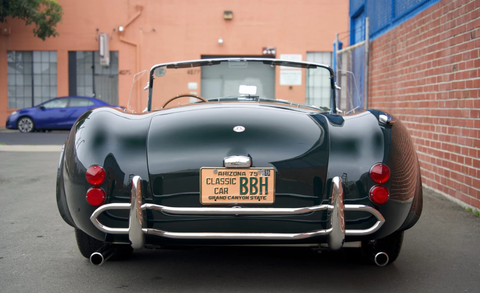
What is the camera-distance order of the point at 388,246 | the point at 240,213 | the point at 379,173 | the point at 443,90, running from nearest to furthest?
the point at 240,213 < the point at 379,173 < the point at 388,246 < the point at 443,90

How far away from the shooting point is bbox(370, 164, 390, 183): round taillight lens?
304 centimetres

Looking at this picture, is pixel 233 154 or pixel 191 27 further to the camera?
pixel 191 27

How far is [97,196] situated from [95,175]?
0.11m

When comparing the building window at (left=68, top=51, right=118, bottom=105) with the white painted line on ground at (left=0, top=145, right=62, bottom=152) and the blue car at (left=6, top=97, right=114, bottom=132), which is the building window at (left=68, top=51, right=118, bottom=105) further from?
the white painted line on ground at (left=0, top=145, right=62, bottom=152)

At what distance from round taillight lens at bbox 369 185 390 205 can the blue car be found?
54.5 feet

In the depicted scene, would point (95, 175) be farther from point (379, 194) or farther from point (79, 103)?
point (79, 103)

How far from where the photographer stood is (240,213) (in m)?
2.93

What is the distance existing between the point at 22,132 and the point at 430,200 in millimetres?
15537

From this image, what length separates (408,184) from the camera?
317 centimetres

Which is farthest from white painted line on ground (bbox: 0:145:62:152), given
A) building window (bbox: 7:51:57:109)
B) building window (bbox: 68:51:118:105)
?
building window (bbox: 7:51:57:109)

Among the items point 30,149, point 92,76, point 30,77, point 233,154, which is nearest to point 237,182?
point 233,154

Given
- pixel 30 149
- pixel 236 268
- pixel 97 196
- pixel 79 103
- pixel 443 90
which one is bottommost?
pixel 236 268

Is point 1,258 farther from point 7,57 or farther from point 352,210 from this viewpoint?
point 7,57

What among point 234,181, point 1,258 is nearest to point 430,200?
point 234,181
